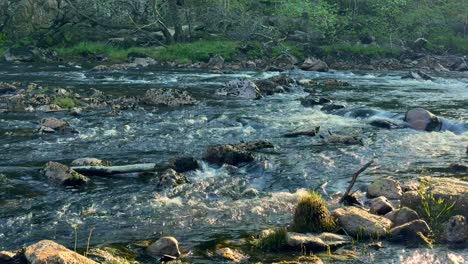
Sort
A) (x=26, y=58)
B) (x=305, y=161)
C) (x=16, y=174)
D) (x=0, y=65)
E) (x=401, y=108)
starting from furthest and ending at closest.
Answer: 1. (x=26, y=58)
2. (x=0, y=65)
3. (x=401, y=108)
4. (x=305, y=161)
5. (x=16, y=174)

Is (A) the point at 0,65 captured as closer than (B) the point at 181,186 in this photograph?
No

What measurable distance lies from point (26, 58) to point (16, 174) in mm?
34290

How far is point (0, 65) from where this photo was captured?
42.2 meters

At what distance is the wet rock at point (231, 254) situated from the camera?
8891 mm

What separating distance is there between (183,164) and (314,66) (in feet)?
98.3

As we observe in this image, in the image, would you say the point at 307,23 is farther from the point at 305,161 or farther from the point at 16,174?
the point at 16,174

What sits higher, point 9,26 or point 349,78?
point 9,26

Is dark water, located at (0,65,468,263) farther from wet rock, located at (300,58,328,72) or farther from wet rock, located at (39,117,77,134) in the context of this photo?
wet rock, located at (300,58,328,72)

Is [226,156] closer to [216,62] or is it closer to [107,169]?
[107,169]

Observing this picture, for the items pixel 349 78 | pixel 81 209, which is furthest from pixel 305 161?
pixel 349 78

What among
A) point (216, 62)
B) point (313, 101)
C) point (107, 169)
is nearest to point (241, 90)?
point (313, 101)

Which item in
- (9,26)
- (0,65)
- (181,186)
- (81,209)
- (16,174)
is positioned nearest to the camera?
(81,209)

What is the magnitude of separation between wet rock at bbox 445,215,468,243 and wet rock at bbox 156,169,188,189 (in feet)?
20.5

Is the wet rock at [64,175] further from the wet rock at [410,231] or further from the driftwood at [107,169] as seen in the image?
the wet rock at [410,231]
